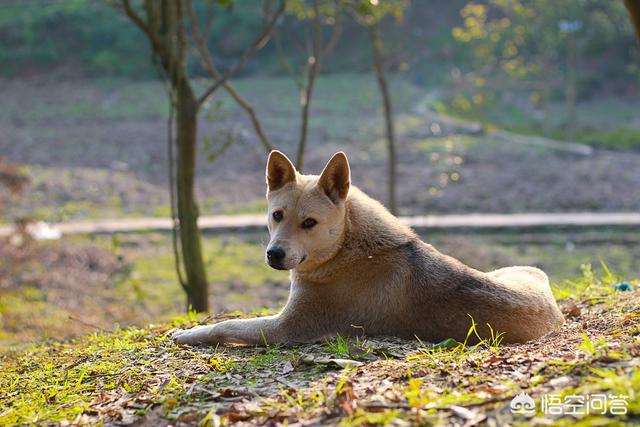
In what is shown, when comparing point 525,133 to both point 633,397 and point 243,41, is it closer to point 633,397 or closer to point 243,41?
point 243,41

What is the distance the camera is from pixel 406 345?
524cm

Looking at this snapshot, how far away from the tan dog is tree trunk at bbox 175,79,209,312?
2899mm

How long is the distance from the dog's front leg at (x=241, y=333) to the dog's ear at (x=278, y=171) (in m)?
1.08

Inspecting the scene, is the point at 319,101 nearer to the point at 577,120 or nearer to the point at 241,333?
the point at 577,120

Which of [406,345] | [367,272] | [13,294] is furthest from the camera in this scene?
[13,294]

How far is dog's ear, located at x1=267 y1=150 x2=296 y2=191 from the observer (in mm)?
5898

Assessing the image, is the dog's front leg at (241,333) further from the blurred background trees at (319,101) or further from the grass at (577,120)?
the grass at (577,120)

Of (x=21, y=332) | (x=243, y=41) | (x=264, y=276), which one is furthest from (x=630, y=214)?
(x=243, y=41)

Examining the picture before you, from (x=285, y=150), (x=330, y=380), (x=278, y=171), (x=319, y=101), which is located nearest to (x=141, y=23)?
(x=278, y=171)

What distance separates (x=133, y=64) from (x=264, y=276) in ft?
75.4

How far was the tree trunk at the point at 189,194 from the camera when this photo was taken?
336 inches

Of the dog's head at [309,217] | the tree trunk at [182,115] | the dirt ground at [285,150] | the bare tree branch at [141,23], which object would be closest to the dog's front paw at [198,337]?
the dog's head at [309,217]

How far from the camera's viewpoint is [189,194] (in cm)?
864

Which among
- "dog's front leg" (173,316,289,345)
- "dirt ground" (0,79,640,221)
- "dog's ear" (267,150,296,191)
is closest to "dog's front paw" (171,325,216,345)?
"dog's front leg" (173,316,289,345)
